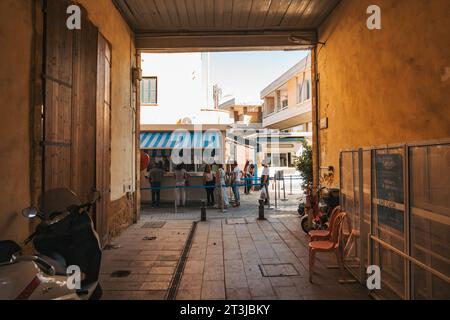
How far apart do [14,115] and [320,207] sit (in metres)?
5.74

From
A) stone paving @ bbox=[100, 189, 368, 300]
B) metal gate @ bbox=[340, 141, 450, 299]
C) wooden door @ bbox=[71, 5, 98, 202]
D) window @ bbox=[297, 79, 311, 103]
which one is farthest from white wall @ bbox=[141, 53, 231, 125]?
metal gate @ bbox=[340, 141, 450, 299]

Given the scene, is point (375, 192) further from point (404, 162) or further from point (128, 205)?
point (128, 205)

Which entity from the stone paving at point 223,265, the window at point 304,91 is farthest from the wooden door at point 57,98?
the window at point 304,91

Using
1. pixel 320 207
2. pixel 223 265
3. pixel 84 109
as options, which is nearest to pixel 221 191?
pixel 320 207

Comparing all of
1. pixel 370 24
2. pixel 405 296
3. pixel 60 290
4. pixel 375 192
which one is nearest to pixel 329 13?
pixel 370 24

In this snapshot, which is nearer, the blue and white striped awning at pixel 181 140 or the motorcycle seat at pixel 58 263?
the motorcycle seat at pixel 58 263

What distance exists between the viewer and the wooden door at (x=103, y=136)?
598 cm

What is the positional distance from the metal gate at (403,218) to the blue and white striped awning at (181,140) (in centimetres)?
920

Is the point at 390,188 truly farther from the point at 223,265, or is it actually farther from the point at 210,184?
the point at 210,184

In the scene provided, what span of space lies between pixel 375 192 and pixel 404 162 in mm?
880

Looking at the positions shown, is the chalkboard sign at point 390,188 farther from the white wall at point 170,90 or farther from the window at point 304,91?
the window at point 304,91

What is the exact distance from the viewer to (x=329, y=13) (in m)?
7.53

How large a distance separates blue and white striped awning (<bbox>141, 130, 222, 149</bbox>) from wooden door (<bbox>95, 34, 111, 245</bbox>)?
676cm

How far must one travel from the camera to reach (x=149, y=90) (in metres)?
14.9
